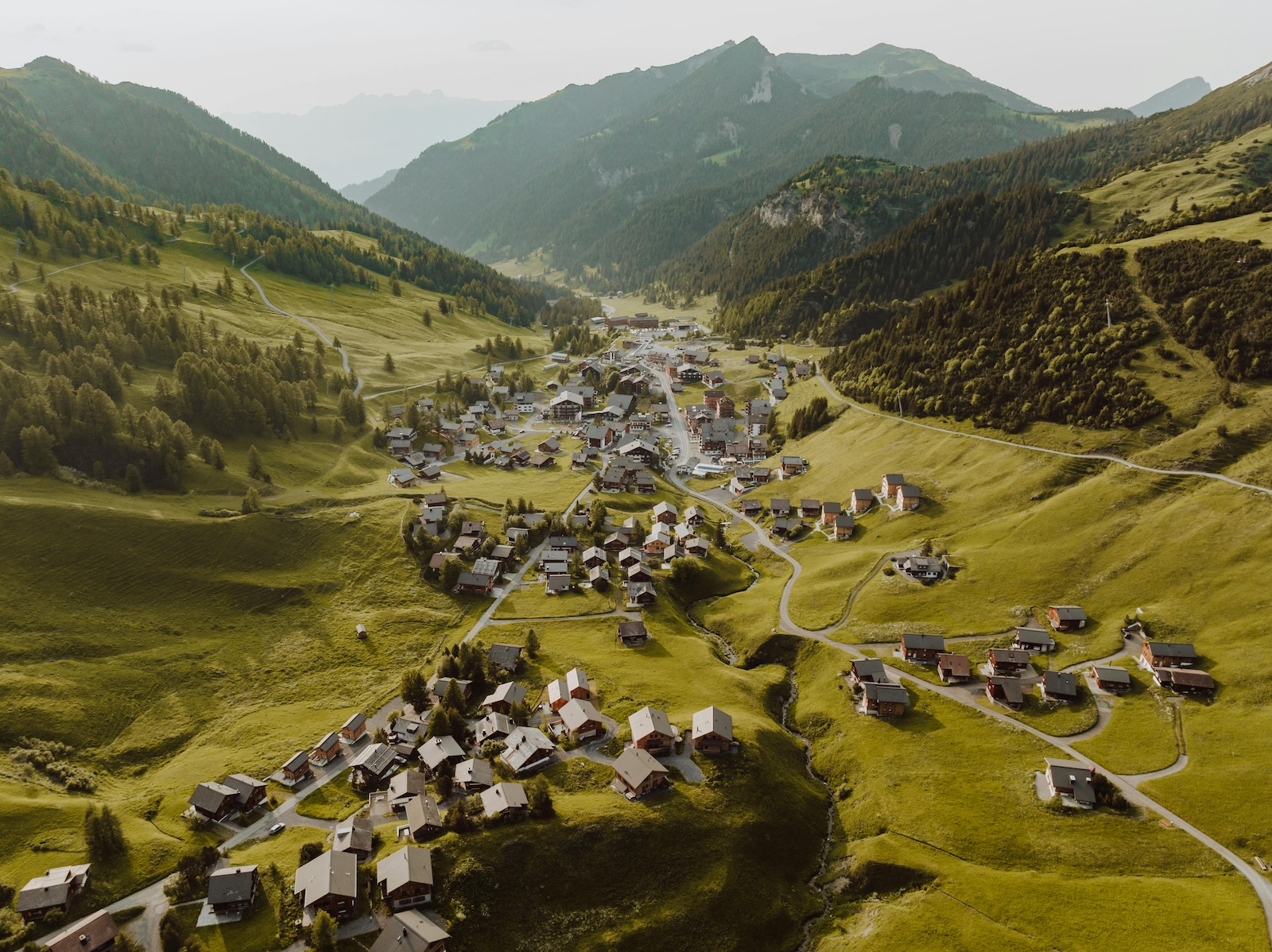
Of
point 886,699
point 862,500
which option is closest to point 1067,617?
point 886,699

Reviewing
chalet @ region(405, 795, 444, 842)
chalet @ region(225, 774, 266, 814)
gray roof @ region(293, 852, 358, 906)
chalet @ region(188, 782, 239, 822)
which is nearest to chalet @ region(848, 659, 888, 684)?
chalet @ region(405, 795, 444, 842)

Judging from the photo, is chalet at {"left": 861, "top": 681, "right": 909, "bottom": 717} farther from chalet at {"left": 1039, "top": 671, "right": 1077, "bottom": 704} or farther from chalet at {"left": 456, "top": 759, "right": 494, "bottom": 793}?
chalet at {"left": 456, "top": 759, "right": 494, "bottom": 793}

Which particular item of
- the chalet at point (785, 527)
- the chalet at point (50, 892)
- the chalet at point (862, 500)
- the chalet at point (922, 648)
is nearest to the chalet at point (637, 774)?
the chalet at point (922, 648)

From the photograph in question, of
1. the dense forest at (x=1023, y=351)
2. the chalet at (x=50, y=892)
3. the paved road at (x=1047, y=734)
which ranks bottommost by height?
the paved road at (x=1047, y=734)

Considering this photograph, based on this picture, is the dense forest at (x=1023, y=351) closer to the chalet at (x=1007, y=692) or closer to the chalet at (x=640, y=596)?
the chalet at (x=1007, y=692)

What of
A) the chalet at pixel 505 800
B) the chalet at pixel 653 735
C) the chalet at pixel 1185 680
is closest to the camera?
the chalet at pixel 505 800

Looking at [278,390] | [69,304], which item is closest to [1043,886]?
[278,390]
